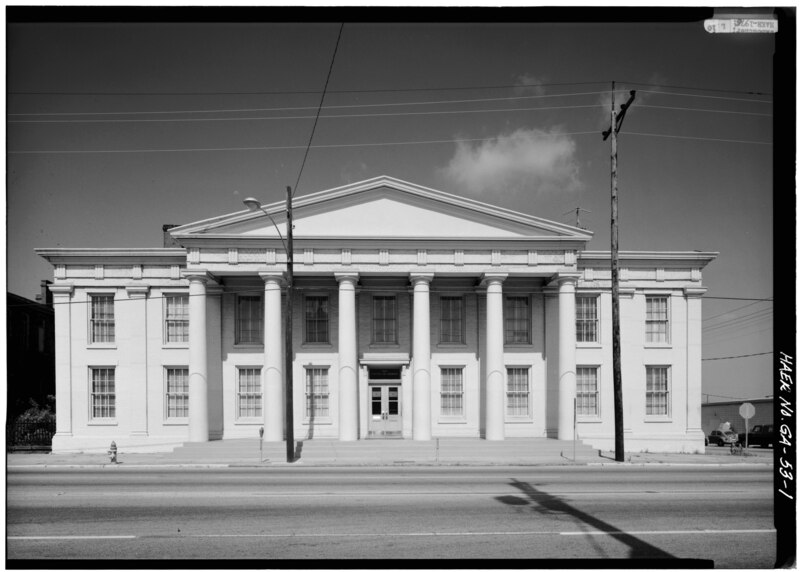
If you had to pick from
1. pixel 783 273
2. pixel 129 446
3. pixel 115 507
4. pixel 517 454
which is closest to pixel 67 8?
pixel 783 273

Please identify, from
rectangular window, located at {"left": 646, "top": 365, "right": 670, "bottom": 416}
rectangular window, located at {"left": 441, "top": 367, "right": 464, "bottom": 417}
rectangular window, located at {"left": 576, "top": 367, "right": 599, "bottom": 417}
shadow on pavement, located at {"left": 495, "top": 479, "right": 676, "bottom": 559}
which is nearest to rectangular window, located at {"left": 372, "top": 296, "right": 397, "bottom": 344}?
rectangular window, located at {"left": 441, "top": 367, "right": 464, "bottom": 417}

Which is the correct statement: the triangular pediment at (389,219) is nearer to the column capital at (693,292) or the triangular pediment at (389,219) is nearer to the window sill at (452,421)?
the column capital at (693,292)

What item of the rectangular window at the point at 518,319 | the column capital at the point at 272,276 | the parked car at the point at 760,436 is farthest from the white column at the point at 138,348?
the parked car at the point at 760,436

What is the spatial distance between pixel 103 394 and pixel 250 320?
625cm

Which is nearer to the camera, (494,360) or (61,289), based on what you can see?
(494,360)

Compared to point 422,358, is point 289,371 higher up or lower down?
lower down

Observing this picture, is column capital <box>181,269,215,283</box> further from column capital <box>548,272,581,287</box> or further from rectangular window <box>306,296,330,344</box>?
column capital <box>548,272,581,287</box>

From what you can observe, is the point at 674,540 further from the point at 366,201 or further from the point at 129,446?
the point at 129,446

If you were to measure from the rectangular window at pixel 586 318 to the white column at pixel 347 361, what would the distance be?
8.97 m

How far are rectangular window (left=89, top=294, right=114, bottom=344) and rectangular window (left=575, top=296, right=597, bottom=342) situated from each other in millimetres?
18240

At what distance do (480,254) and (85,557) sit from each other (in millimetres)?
16736

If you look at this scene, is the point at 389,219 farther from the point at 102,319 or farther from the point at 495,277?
the point at 102,319

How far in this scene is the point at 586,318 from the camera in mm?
23609

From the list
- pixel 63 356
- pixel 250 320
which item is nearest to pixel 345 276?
pixel 250 320
